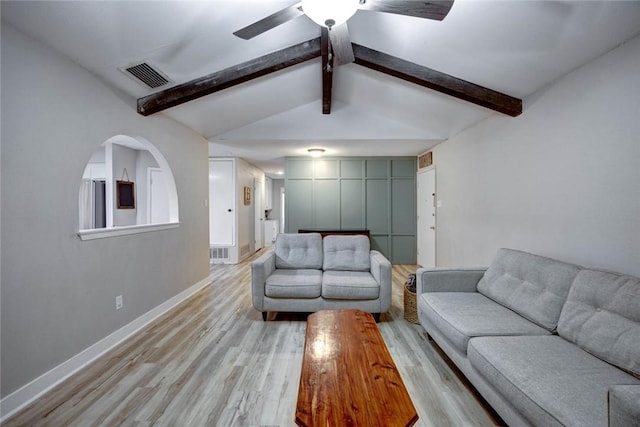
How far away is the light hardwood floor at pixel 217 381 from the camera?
1.60m

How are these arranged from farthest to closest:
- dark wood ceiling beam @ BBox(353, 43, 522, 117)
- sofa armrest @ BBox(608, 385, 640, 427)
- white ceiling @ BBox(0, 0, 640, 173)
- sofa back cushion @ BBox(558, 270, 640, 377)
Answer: dark wood ceiling beam @ BBox(353, 43, 522, 117) < white ceiling @ BBox(0, 0, 640, 173) < sofa back cushion @ BBox(558, 270, 640, 377) < sofa armrest @ BBox(608, 385, 640, 427)

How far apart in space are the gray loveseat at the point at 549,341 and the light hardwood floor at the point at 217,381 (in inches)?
9.3

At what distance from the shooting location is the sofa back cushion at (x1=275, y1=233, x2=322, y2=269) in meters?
3.29

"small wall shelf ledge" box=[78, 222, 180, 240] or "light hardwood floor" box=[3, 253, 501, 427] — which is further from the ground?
"small wall shelf ledge" box=[78, 222, 180, 240]

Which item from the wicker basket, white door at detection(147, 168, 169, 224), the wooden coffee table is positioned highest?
white door at detection(147, 168, 169, 224)

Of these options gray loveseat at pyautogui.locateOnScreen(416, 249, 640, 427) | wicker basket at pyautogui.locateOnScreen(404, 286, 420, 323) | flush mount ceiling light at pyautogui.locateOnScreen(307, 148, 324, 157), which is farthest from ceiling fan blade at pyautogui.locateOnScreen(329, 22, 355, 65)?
flush mount ceiling light at pyautogui.locateOnScreen(307, 148, 324, 157)

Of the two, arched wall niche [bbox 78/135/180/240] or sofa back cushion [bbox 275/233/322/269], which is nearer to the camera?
sofa back cushion [bbox 275/233/322/269]

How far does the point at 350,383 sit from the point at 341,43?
215cm

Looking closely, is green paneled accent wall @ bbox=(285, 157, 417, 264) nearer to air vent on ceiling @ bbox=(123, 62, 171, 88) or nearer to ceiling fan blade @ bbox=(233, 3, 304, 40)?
air vent on ceiling @ bbox=(123, 62, 171, 88)

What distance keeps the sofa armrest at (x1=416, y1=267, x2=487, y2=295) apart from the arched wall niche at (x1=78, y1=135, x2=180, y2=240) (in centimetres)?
383

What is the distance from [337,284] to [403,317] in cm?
87

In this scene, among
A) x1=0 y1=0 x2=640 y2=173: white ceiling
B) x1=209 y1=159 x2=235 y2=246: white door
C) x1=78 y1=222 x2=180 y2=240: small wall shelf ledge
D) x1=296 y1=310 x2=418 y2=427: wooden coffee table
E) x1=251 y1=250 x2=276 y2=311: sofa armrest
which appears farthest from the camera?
x1=209 y1=159 x2=235 y2=246: white door

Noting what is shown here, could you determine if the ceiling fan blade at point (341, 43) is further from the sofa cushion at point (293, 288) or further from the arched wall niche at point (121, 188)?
the arched wall niche at point (121, 188)

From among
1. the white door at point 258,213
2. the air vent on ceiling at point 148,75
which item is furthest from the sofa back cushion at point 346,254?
the white door at point 258,213
